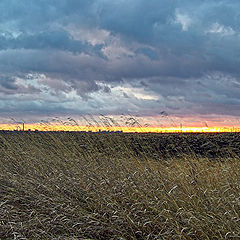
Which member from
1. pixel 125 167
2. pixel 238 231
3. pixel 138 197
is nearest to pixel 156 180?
pixel 138 197

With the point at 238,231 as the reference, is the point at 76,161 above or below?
above

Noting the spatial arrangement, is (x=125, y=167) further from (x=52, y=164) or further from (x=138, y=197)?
(x=52, y=164)

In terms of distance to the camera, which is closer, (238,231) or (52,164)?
(238,231)

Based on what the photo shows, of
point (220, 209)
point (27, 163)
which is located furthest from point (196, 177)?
point (27, 163)

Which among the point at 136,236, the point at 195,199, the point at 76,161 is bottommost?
the point at 136,236

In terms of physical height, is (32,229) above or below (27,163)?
below

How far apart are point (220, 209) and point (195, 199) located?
1.32ft

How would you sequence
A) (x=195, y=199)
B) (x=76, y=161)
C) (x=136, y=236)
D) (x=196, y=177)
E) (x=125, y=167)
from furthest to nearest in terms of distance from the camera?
(x=76, y=161) < (x=125, y=167) < (x=196, y=177) < (x=195, y=199) < (x=136, y=236)

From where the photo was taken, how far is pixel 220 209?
3.89 meters

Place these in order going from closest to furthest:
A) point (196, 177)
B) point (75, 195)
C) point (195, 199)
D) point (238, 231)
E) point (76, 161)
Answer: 1. point (238, 231)
2. point (195, 199)
3. point (75, 195)
4. point (196, 177)
5. point (76, 161)

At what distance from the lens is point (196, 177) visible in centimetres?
503

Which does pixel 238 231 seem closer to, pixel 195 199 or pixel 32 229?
pixel 195 199

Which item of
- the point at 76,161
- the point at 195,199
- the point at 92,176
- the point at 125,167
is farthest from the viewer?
the point at 76,161

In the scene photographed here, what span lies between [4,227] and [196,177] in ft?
9.66
